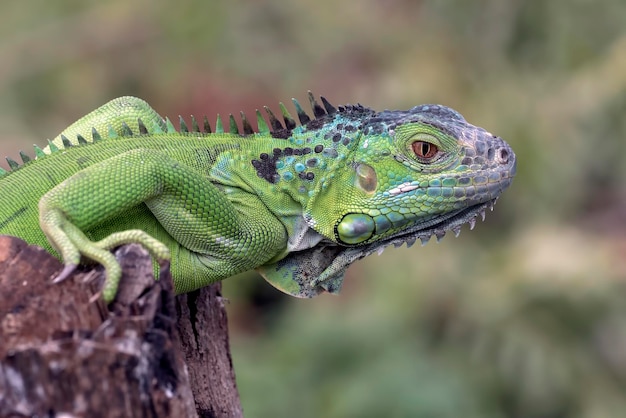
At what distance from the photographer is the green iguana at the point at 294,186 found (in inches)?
147

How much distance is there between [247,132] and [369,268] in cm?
507


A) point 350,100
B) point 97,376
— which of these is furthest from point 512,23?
point 97,376

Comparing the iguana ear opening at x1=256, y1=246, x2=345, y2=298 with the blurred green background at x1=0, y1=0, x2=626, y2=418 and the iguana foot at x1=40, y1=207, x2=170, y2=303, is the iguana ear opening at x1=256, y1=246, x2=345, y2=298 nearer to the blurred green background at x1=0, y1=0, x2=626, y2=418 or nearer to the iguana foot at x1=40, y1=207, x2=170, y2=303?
the iguana foot at x1=40, y1=207, x2=170, y2=303

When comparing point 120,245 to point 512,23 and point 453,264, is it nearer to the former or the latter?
point 453,264

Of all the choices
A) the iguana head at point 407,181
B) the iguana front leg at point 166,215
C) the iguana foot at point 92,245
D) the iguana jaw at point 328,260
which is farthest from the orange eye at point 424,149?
the iguana foot at point 92,245

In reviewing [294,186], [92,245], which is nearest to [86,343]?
[92,245]

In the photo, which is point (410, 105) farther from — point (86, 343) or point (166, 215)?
point (86, 343)

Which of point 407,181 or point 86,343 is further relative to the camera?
point 407,181

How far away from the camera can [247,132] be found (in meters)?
4.25

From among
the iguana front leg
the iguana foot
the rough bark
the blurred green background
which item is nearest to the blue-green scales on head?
the iguana front leg

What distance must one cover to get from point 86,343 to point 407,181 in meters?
1.95

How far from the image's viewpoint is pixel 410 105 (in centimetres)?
897

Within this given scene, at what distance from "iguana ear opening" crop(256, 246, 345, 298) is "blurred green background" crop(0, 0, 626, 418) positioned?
3.06 m

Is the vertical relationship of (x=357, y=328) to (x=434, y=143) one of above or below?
above
